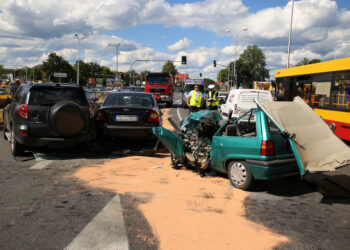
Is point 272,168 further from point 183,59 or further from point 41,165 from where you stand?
point 183,59

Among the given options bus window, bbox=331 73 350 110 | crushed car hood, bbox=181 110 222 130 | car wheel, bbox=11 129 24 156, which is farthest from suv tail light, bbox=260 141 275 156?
bus window, bbox=331 73 350 110

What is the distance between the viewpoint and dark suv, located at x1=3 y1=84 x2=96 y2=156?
742cm

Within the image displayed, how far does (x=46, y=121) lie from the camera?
7504 mm

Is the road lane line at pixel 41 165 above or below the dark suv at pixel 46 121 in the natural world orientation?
below

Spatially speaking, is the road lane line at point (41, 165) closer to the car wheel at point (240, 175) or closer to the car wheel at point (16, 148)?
the car wheel at point (16, 148)

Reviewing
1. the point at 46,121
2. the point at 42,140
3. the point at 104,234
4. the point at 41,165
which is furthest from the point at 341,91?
the point at 104,234

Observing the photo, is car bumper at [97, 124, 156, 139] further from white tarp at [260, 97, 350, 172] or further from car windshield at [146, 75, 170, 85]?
car windshield at [146, 75, 170, 85]

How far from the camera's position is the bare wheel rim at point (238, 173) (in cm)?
566

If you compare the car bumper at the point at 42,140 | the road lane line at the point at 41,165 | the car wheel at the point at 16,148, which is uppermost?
the car bumper at the point at 42,140

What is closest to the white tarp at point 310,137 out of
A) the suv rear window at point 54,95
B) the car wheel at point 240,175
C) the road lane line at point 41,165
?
the car wheel at point 240,175

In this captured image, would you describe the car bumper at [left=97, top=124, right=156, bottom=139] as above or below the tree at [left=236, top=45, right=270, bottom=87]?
below

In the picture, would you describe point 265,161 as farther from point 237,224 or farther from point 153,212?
point 153,212

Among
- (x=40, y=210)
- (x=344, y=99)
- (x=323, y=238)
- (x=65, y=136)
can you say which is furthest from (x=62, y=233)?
(x=344, y=99)

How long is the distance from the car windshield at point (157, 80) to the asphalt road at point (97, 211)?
22730 mm
